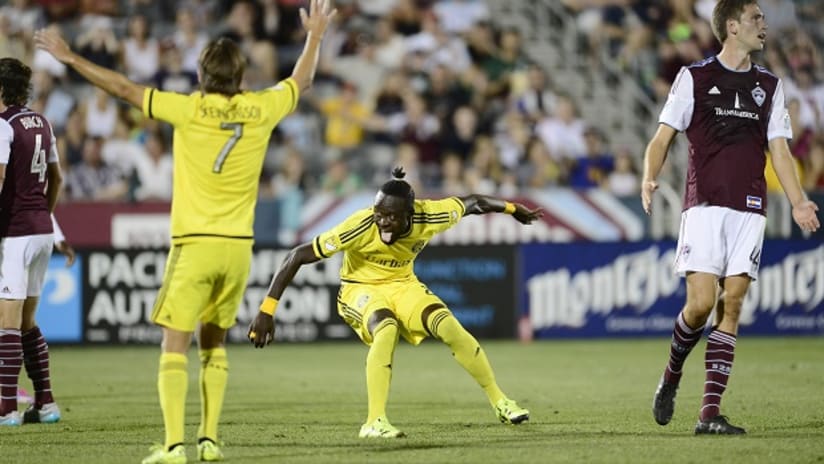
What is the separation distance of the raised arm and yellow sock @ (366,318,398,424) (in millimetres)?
2086

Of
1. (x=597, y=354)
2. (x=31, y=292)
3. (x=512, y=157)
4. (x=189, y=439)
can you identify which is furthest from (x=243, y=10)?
(x=189, y=439)

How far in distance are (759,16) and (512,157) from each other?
44.4 ft

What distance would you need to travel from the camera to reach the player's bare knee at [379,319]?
9.86 meters

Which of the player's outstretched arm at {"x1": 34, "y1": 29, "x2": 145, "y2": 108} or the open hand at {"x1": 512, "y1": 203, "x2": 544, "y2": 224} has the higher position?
the player's outstretched arm at {"x1": 34, "y1": 29, "x2": 145, "y2": 108}

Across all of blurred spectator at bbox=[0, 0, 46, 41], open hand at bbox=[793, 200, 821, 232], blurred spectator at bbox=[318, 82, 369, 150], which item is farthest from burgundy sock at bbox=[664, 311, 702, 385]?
blurred spectator at bbox=[0, 0, 46, 41]

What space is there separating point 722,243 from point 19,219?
5158 mm

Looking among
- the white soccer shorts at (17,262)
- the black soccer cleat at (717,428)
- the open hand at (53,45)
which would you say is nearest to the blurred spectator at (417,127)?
the white soccer shorts at (17,262)

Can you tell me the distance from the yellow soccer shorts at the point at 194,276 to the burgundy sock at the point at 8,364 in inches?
121

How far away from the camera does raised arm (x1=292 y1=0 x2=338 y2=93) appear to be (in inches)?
329

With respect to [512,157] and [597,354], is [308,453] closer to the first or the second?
[597,354]

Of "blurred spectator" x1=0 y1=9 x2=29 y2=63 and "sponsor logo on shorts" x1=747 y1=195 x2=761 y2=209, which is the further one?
"blurred spectator" x1=0 y1=9 x2=29 y2=63

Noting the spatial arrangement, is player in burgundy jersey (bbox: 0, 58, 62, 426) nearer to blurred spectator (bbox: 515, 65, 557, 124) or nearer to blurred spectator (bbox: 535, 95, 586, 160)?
blurred spectator (bbox: 535, 95, 586, 160)

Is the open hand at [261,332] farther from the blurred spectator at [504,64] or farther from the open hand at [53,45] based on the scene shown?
the blurred spectator at [504,64]

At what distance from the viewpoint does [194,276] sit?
7.87 meters
